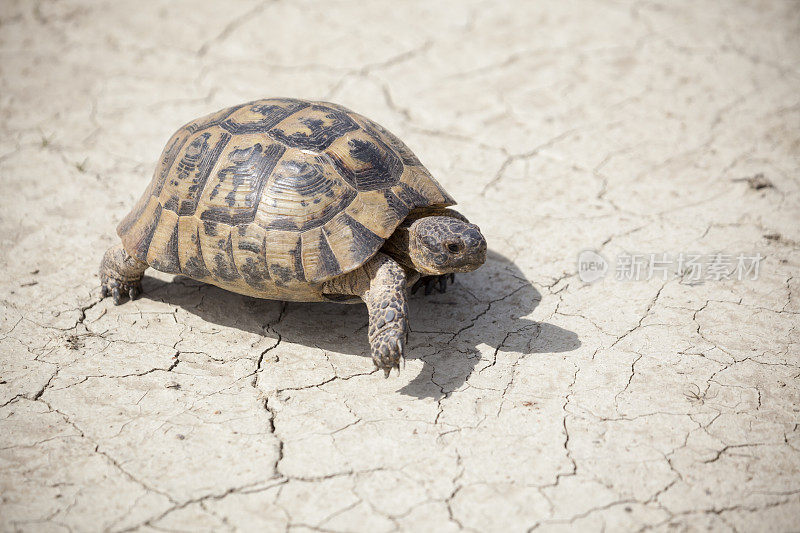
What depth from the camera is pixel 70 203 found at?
526cm

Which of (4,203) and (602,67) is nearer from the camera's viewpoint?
(4,203)

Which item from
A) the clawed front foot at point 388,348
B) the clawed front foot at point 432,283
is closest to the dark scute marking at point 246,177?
the clawed front foot at point 388,348

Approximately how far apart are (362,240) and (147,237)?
1.39 metres

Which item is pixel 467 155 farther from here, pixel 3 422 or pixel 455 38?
pixel 3 422

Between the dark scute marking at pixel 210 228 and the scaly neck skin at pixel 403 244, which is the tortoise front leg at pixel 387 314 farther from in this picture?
the dark scute marking at pixel 210 228

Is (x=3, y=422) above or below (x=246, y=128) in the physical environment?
below

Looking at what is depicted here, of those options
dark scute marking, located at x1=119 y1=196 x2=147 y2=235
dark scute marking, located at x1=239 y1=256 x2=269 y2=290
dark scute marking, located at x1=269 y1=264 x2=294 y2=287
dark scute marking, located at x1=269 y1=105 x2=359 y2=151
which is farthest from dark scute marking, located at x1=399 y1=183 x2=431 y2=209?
dark scute marking, located at x1=119 y1=196 x2=147 y2=235

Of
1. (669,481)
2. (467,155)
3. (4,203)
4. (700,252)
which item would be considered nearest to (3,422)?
(4,203)

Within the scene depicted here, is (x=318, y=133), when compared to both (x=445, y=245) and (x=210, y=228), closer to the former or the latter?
(x=210, y=228)

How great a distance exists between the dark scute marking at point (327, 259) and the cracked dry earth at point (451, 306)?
0.58 metres

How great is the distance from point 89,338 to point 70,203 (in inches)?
65.6

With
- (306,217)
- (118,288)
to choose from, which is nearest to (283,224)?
(306,217)

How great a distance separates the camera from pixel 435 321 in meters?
4.25

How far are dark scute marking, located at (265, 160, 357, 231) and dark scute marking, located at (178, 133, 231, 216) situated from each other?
0.42 m
